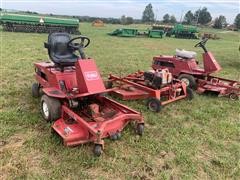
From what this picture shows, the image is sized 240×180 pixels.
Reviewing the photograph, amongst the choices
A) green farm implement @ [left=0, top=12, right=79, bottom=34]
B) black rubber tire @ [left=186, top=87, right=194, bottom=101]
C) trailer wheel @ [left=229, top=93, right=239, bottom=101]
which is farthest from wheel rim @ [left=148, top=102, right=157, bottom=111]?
green farm implement @ [left=0, top=12, right=79, bottom=34]

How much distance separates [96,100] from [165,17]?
72616 mm

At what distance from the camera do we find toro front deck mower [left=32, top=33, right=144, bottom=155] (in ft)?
11.7

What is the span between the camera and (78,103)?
13.9ft

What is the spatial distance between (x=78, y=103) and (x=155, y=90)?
5.43ft

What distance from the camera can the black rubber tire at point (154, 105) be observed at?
4.97m

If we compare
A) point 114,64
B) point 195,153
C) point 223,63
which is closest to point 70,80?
point 195,153

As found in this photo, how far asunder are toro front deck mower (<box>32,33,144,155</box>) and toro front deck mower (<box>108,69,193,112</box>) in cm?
107

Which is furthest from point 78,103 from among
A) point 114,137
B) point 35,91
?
point 35,91

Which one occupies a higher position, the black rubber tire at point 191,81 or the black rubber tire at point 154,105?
the black rubber tire at point 191,81

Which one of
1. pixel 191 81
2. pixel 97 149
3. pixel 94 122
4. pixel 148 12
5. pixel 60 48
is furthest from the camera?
pixel 148 12

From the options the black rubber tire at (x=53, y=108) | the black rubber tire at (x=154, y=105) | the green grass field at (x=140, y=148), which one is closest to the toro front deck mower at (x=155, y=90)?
the black rubber tire at (x=154, y=105)

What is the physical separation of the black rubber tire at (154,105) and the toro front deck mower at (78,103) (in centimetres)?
102

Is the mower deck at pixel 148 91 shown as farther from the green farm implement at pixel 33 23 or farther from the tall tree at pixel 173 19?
the tall tree at pixel 173 19

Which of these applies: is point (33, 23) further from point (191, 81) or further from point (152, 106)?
point (152, 106)
